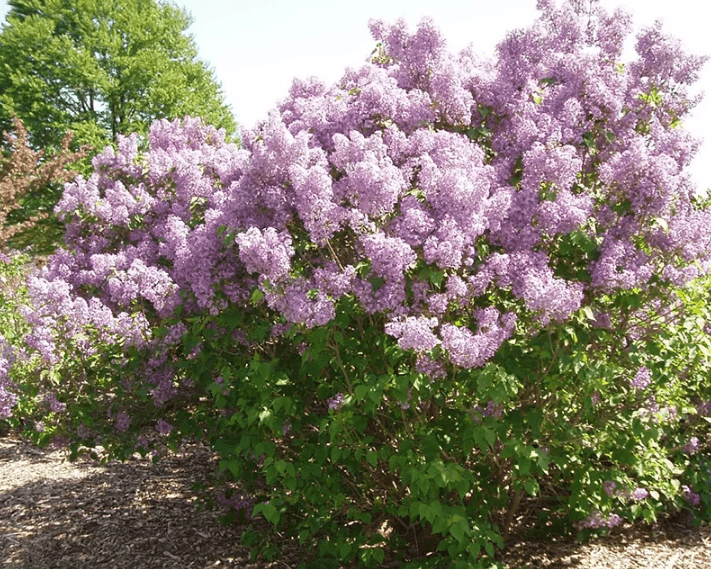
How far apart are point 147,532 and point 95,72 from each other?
17427 mm

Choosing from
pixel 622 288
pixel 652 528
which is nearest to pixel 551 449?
pixel 622 288

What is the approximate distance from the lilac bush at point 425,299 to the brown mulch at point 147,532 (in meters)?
0.30

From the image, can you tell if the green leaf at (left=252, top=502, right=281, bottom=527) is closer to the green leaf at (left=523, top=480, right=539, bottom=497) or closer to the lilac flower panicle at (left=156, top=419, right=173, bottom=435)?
the lilac flower panicle at (left=156, top=419, right=173, bottom=435)

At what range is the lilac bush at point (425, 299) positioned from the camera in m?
3.74

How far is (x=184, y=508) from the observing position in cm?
626

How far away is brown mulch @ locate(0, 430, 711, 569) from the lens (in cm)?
509

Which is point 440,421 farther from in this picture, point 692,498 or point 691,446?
point 692,498

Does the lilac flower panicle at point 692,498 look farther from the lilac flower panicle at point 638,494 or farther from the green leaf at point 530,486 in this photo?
the green leaf at point 530,486

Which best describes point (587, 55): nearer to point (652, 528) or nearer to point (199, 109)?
point (652, 528)

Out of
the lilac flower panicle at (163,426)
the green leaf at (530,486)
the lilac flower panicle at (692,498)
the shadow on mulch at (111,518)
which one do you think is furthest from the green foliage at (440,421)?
the shadow on mulch at (111,518)

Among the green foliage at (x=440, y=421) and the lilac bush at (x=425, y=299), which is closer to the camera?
the lilac bush at (x=425, y=299)

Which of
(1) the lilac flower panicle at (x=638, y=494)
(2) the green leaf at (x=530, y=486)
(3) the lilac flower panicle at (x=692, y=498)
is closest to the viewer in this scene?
(2) the green leaf at (x=530, y=486)

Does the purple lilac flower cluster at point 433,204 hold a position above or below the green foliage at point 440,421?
above

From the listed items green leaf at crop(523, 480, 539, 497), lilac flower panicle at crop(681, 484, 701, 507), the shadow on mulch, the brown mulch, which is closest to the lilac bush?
green leaf at crop(523, 480, 539, 497)
